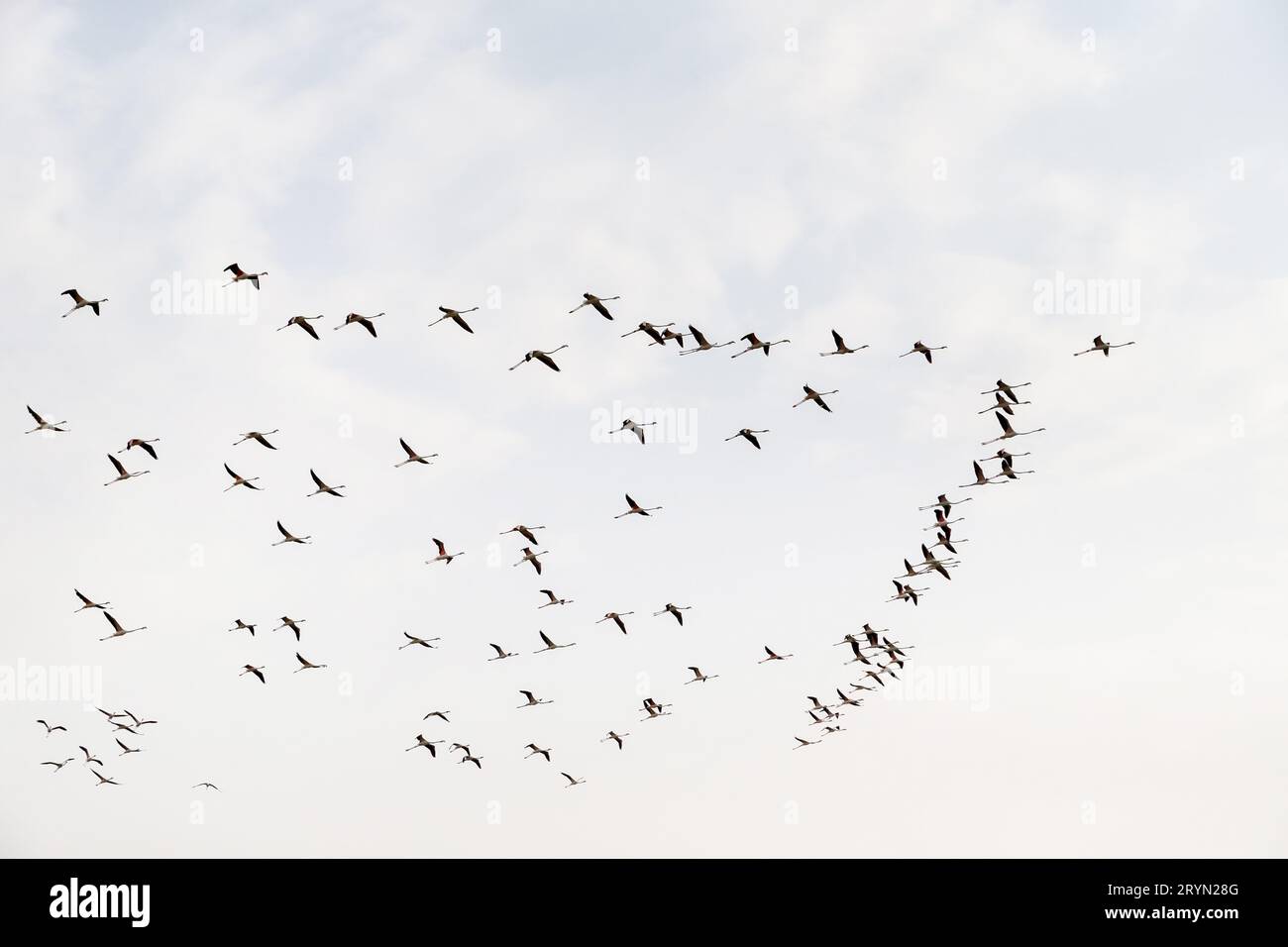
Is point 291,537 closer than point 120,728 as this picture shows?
Yes

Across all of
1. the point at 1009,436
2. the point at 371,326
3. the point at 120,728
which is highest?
the point at 371,326
